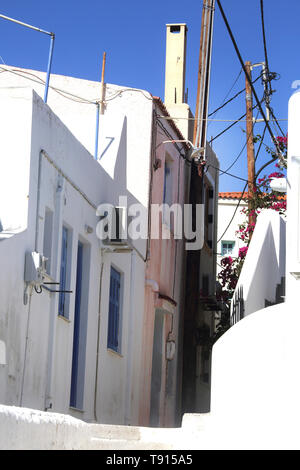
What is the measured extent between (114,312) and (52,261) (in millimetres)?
4293

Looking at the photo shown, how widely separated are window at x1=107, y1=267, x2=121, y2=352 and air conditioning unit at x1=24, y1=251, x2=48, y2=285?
202 inches

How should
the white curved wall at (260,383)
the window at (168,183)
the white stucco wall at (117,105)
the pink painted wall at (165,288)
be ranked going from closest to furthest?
the white curved wall at (260,383) → the white stucco wall at (117,105) → the pink painted wall at (165,288) → the window at (168,183)

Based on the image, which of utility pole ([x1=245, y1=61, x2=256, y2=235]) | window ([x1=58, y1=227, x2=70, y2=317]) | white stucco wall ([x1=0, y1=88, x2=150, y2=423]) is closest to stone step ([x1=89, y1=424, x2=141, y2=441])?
→ white stucco wall ([x1=0, y1=88, x2=150, y2=423])

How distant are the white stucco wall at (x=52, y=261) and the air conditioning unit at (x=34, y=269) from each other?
100mm

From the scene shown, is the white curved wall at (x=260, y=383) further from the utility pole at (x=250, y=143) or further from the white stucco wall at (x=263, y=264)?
the utility pole at (x=250, y=143)

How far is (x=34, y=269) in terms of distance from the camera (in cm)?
1208

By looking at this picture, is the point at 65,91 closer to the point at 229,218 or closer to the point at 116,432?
the point at 116,432

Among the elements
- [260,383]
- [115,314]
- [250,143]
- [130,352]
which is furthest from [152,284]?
[260,383]

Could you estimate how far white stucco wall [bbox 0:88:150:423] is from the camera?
11773 mm

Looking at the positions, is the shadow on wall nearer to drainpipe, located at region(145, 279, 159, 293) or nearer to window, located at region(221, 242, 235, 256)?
drainpipe, located at region(145, 279, 159, 293)

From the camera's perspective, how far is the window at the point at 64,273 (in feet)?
47.1

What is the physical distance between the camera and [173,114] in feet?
76.9

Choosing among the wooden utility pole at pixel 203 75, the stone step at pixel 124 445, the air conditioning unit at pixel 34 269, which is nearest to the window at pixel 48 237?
the air conditioning unit at pixel 34 269

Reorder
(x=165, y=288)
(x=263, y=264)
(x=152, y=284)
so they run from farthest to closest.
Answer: (x=165, y=288), (x=152, y=284), (x=263, y=264)
